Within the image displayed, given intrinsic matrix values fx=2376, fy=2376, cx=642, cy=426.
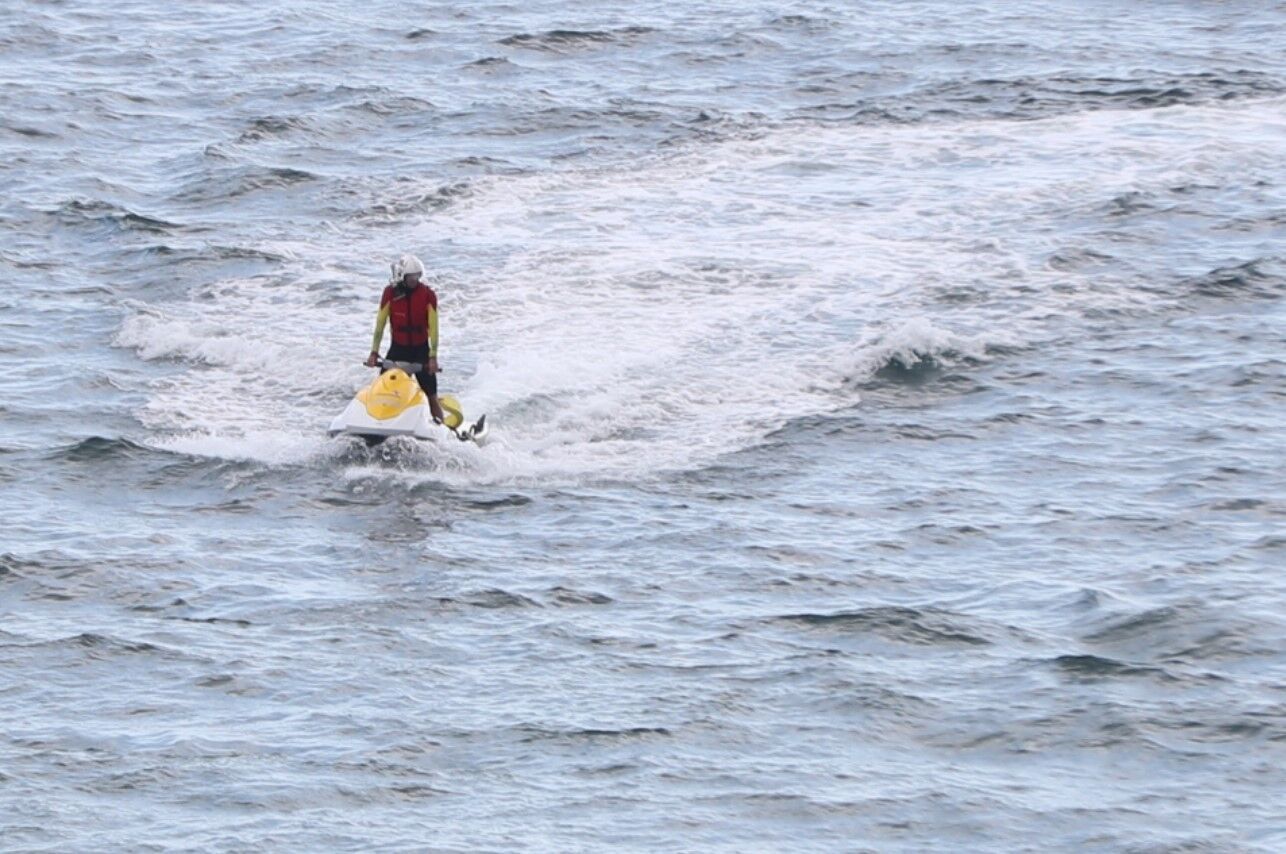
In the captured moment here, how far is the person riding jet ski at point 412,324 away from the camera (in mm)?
22875

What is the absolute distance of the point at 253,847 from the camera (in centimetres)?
1534

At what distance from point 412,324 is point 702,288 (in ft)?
20.7

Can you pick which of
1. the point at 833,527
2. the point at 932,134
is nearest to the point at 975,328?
the point at 833,527

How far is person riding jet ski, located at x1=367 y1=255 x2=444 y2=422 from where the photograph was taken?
22.9 meters

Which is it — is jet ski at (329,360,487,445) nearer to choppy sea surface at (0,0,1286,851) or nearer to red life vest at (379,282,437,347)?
choppy sea surface at (0,0,1286,851)

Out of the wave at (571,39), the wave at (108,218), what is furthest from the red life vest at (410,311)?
the wave at (571,39)

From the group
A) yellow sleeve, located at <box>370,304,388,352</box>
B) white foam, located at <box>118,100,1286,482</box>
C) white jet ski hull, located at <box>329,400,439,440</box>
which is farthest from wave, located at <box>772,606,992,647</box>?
yellow sleeve, located at <box>370,304,388,352</box>

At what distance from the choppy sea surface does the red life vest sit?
1183 mm

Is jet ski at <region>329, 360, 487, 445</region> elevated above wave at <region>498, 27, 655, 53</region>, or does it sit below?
below

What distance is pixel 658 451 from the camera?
23359 millimetres

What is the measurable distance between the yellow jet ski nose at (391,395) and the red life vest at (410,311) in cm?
43

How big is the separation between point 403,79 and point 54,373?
1479cm

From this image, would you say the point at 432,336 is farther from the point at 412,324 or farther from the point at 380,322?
the point at 380,322

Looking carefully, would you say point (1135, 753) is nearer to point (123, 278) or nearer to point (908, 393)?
point (908, 393)
